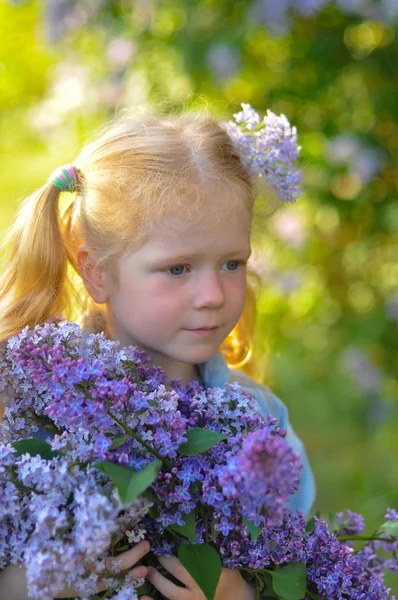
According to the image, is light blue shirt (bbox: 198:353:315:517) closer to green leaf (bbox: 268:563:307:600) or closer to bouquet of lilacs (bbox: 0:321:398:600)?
bouquet of lilacs (bbox: 0:321:398:600)

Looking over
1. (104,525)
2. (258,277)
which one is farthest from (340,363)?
(104,525)

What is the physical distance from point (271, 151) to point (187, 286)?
38cm

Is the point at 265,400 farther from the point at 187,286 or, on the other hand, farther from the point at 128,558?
the point at 128,558

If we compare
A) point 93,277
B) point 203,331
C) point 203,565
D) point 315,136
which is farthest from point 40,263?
point 315,136

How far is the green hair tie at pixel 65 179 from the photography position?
1864 mm

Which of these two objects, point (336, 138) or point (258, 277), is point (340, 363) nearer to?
point (336, 138)

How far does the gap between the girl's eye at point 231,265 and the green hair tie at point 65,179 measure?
1.27 feet

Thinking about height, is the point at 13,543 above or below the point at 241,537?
above

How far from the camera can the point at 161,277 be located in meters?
1.68

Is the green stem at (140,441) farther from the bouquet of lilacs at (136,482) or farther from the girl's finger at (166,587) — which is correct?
the girl's finger at (166,587)

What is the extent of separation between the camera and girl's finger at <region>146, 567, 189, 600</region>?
4.62ft

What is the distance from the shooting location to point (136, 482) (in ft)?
4.04

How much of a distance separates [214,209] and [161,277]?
167mm

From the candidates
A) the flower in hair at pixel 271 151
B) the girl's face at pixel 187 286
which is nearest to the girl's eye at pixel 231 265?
the girl's face at pixel 187 286
